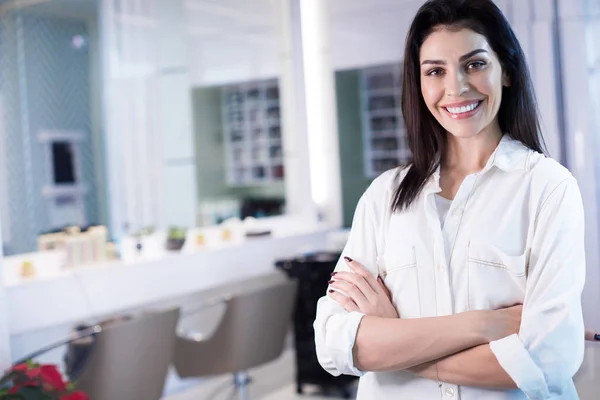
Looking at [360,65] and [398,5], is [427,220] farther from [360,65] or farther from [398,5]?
[360,65]

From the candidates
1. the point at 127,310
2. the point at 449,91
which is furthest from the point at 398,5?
the point at 449,91

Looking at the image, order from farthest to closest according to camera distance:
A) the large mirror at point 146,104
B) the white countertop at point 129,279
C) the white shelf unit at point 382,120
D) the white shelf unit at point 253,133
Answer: the white shelf unit at point 253,133 → the white shelf unit at point 382,120 → the large mirror at point 146,104 → the white countertop at point 129,279

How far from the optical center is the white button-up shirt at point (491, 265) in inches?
46.6

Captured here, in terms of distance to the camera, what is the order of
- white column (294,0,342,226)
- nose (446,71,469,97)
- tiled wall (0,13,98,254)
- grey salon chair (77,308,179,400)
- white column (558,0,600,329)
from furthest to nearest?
white column (294,0,342,226) < tiled wall (0,13,98,254) < grey salon chair (77,308,179,400) < white column (558,0,600,329) < nose (446,71,469,97)

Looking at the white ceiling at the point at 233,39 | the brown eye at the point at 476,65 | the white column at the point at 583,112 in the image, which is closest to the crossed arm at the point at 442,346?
the brown eye at the point at 476,65

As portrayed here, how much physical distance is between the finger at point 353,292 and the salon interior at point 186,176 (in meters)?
1.62

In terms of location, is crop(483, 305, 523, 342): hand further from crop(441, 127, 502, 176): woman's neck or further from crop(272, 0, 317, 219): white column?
crop(272, 0, 317, 219): white column

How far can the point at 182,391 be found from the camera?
4.20 meters

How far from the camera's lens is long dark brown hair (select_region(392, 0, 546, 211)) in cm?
131

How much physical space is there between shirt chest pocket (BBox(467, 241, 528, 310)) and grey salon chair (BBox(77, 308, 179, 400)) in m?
1.84

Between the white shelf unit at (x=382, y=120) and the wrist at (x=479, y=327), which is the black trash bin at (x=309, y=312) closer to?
the white shelf unit at (x=382, y=120)

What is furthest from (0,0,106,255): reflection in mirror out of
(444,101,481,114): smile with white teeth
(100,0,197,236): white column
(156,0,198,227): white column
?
(444,101,481,114): smile with white teeth

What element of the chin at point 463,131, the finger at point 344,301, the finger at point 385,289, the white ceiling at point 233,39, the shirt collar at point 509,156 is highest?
the white ceiling at point 233,39

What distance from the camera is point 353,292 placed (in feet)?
4.46
